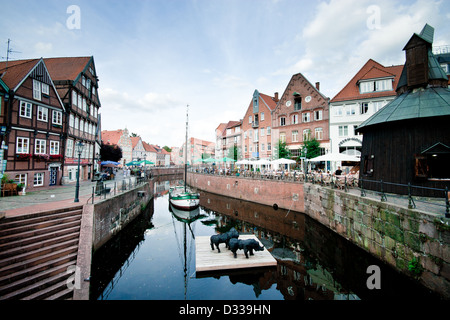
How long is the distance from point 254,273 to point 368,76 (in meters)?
28.0


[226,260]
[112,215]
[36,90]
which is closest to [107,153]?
[36,90]

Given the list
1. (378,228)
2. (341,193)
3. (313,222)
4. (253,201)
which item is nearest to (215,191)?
(253,201)

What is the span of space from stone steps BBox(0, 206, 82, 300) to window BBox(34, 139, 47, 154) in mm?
12523

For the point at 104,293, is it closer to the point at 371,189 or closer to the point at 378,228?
the point at 378,228

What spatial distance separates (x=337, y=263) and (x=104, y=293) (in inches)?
426

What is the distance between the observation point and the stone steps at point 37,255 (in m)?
6.14

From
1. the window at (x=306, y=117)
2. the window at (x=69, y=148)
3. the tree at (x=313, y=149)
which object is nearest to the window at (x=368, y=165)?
the tree at (x=313, y=149)

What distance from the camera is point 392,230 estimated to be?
885 centimetres

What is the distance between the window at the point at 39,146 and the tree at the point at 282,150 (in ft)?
95.4

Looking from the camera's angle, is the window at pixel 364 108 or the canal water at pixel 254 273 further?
the window at pixel 364 108

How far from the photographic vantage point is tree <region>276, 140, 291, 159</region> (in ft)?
106

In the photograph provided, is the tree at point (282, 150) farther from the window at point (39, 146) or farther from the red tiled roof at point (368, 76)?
the window at point (39, 146)

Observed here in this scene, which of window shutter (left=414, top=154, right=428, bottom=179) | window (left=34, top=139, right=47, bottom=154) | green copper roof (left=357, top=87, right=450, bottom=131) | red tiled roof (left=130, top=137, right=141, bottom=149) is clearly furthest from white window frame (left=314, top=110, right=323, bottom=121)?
red tiled roof (left=130, top=137, right=141, bottom=149)

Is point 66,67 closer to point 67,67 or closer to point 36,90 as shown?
point 67,67
